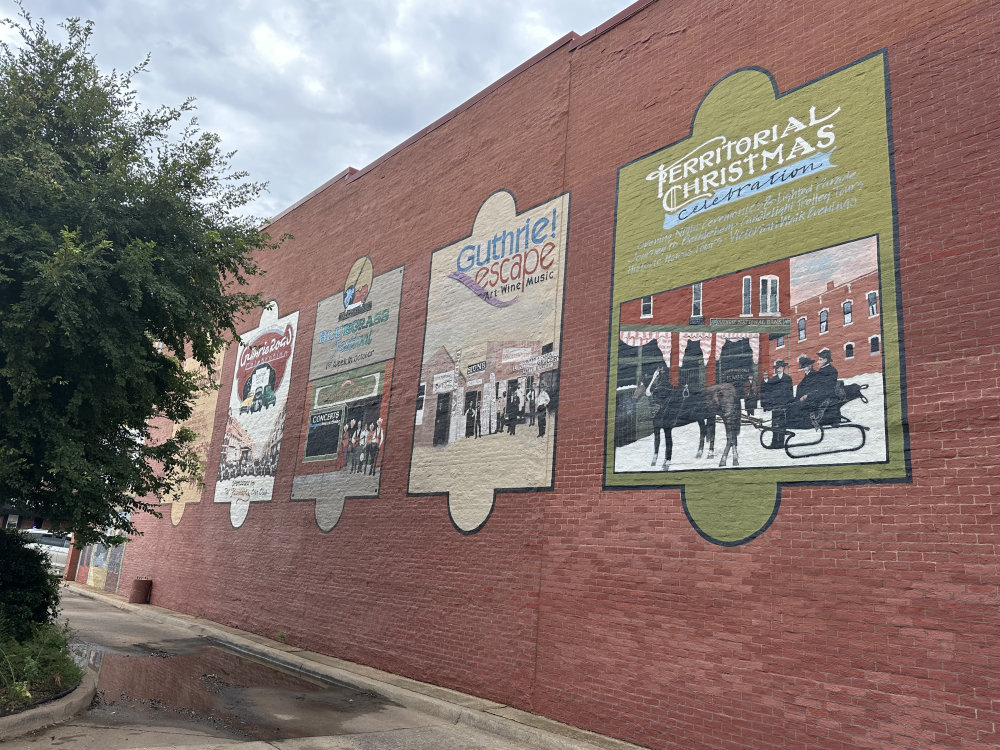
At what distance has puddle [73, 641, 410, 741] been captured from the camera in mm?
8148

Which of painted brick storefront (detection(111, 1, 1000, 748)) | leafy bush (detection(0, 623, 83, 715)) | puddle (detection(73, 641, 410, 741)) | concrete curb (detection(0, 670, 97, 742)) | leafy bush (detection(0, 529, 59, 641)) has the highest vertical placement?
painted brick storefront (detection(111, 1, 1000, 748))

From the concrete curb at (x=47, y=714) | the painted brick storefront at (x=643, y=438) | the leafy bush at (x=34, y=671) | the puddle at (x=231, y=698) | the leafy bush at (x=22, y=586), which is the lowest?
the puddle at (x=231, y=698)

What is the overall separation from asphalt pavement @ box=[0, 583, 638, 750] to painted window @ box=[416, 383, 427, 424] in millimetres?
4205

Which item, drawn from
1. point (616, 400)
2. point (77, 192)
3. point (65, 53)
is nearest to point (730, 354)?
point (616, 400)

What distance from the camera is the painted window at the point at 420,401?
12773 millimetres

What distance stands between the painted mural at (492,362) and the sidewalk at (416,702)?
244 centimetres

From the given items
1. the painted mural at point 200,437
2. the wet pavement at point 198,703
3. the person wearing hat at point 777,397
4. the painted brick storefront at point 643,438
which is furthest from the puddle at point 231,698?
the painted mural at point 200,437

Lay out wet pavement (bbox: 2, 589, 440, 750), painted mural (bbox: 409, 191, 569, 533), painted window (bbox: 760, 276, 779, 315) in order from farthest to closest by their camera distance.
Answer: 1. painted mural (bbox: 409, 191, 569, 533)
2. painted window (bbox: 760, 276, 779, 315)
3. wet pavement (bbox: 2, 589, 440, 750)

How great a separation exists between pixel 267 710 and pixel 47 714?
2.52m

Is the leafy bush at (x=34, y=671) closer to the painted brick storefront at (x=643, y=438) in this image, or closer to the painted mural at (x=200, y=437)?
the painted brick storefront at (x=643, y=438)

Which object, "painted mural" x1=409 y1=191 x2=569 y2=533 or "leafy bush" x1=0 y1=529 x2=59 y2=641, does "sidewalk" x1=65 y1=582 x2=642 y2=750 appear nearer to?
"painted mural" x1=409 y1=191 x2=569 y2=533

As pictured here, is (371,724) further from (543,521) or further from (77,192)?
(77,192)

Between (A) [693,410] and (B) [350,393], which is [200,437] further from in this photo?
(A) [693,410]

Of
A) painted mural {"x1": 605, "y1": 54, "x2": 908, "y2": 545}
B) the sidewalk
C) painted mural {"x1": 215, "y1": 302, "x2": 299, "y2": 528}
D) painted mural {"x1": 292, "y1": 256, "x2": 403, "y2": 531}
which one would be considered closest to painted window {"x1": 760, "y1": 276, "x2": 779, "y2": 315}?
A: painted mural {"x1": 605, "y1": 54, "x2": 908, "y2": 545}
